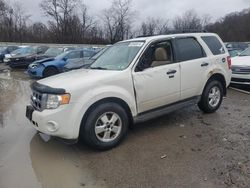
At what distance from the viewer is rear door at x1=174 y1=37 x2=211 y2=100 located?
5781mm

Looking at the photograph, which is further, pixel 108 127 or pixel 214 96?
pixel 214 96

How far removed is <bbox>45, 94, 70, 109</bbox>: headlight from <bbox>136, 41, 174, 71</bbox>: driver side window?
1437mm

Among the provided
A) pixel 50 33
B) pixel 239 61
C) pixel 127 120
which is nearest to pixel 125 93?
pixel 127 120

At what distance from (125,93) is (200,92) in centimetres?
210

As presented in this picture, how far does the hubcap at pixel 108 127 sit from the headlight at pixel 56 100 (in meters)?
0.64

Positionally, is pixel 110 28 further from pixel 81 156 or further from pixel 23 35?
pixel 81 156

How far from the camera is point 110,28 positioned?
66.4 meters

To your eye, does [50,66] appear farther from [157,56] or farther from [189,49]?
[157,56]

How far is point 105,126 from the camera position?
4.72m

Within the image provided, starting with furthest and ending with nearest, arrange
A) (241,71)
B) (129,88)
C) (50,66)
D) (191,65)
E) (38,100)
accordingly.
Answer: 1. (50,66)
2. (241,71)
3. (191,65)
4. (129,88)
5. (38,100)

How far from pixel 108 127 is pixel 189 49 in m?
2.55

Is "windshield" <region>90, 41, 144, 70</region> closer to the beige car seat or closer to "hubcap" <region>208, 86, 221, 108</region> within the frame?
the beige car seat

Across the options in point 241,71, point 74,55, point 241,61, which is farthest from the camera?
point 74,55

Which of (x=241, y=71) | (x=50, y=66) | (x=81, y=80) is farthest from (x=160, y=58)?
(x=50, y=66)
